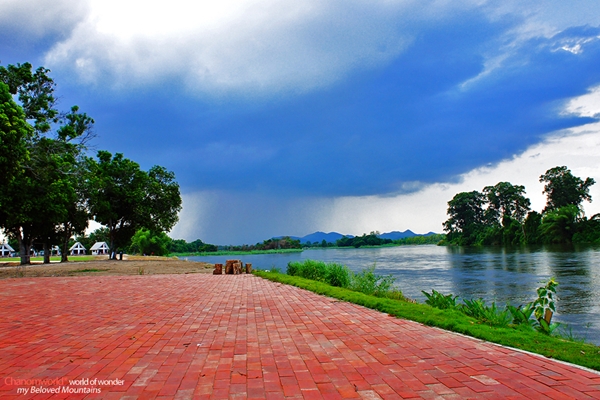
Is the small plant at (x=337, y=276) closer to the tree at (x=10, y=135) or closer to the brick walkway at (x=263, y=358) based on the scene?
the brick walkway at (x=263, y=358)

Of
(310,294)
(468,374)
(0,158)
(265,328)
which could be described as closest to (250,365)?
(265,328)

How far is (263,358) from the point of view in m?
3.73

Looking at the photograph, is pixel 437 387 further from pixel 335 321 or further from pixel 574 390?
pixel 335 321

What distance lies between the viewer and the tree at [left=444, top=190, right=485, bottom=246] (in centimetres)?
8530

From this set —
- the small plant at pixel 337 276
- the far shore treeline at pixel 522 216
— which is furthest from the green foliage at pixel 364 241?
Result: the small plant at pixel 337 276

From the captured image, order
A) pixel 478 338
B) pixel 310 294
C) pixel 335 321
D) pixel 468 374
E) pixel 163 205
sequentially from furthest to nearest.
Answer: pixel 163 205 < pixel 310 294 < pixel 335 321 < pixel 478 338 < pixel 468 374

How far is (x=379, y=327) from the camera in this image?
198 inches

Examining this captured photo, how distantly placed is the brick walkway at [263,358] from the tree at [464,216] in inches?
3408

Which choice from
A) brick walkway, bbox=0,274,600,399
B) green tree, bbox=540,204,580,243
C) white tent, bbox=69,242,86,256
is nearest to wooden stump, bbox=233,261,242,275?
brick walkway, bbox=0,274,600,399

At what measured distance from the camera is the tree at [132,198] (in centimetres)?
3350

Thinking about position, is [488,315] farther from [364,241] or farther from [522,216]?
[364,241]

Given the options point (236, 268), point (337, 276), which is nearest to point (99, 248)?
point (236, 268)

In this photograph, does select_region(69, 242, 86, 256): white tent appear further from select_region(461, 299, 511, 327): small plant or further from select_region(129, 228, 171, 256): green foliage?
select_region(461, 299, 511, 327): small plant

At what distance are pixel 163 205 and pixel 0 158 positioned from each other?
24.6 meters
